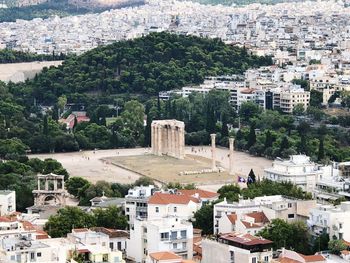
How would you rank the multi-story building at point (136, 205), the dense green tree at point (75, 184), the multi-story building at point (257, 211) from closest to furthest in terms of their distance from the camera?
the multi-story building at point (257, 211) → the multi-story building at point (136, 205) → the dense green tree at point (75, 184)

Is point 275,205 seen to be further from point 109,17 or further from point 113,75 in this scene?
point 109,17

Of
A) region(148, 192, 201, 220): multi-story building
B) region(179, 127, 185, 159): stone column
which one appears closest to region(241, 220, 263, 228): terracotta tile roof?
region(148, 192, 201, 220): multi-story building

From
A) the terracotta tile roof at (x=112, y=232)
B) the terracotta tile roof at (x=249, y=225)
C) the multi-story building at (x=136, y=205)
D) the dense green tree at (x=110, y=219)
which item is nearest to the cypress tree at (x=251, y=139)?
the multi-story building at (x=136, y=205)

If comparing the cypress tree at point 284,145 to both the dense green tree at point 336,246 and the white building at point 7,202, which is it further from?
the dense green tree at point 336,246

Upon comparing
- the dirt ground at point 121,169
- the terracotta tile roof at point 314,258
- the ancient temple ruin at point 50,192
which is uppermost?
the terracotta tile roof at point 314,258

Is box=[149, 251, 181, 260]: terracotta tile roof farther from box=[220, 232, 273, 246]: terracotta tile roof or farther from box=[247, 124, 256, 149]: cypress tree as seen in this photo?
box=[247, 124, 256, 149]: cypress tree
